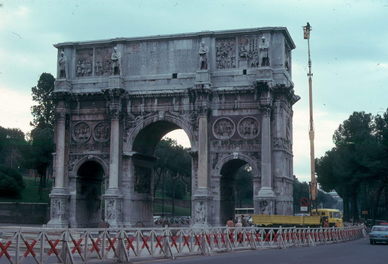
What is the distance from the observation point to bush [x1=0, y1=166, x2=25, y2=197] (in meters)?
62.1

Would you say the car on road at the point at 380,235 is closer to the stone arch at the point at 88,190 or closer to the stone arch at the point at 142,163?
the stone arch at the point at 142,163

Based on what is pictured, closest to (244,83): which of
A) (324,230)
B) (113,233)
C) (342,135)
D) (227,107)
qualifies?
(227,107)

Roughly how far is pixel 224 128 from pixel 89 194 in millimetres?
11336

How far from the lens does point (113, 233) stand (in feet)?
67.5

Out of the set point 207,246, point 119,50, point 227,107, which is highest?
point 119,50

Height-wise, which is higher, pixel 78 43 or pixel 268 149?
pixel 78 43

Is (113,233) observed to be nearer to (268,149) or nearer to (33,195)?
(268,149)

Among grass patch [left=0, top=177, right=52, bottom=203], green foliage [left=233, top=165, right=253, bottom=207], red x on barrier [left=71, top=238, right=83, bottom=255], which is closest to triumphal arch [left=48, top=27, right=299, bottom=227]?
red x on barrier [left=71, top=238, right=83, bottom=255]

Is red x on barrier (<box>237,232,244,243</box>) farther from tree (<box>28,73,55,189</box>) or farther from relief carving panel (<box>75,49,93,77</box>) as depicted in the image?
tree (<box>28,73,55,189</box>)

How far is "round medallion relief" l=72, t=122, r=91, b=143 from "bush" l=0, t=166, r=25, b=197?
75.7 ft

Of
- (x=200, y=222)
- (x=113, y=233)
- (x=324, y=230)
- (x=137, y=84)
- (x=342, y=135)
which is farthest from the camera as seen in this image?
(x=342, y=135)

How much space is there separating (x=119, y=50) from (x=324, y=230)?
18552 mm

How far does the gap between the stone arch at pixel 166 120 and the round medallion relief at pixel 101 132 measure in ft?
6.33

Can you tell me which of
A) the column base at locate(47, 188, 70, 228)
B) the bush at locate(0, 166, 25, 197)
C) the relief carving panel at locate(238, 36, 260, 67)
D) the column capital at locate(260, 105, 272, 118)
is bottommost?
the column base at locate(47, 188, 70, 228)
